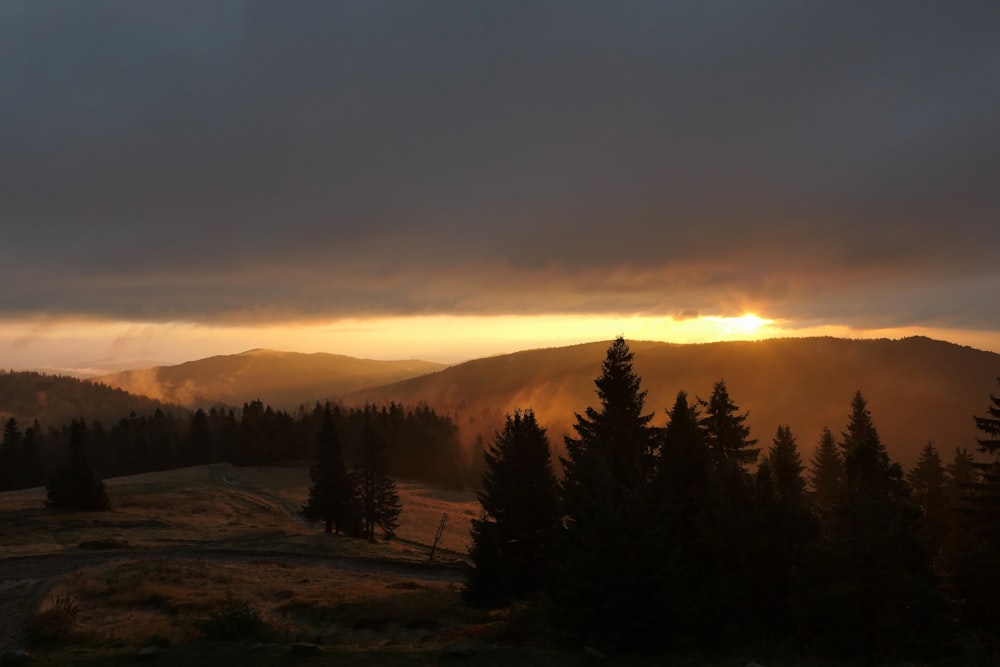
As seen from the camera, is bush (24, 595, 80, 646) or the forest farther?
bush (24, 595, 80, 646)

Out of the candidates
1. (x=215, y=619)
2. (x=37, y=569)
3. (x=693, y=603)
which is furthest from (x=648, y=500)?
(x=37, y=569)

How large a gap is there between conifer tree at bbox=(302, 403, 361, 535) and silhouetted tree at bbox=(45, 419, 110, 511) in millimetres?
22162

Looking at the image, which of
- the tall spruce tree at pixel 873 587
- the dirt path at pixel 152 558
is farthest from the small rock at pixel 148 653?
the tall spruce tree at pixel 873 587

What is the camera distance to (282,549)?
50.4 m

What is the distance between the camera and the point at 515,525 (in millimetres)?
33125

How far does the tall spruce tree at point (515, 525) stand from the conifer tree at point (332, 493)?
34.0 m

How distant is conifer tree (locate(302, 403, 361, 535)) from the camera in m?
64.3

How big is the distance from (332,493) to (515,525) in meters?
36.5

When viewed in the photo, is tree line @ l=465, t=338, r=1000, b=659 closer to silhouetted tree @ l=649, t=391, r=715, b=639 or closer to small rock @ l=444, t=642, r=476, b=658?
silhouetted tree @ l=649, t=391, r=715, b=639

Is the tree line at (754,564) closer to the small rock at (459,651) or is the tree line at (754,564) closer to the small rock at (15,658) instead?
the small rock at (459,651)

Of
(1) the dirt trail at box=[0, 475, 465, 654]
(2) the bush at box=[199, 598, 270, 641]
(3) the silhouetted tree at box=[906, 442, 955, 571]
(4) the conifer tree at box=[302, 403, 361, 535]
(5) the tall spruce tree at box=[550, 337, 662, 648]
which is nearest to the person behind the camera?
(5) the tall spruce tree at box=[550, 337, 662, 648]

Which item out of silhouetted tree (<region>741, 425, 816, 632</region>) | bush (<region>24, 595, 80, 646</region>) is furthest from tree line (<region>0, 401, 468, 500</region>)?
silhouetted tree (<region>741, 425, 816, 632</region>)

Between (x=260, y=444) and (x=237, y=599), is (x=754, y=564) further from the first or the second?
(x=260, y=444)

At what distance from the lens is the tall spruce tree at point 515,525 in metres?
31.0
